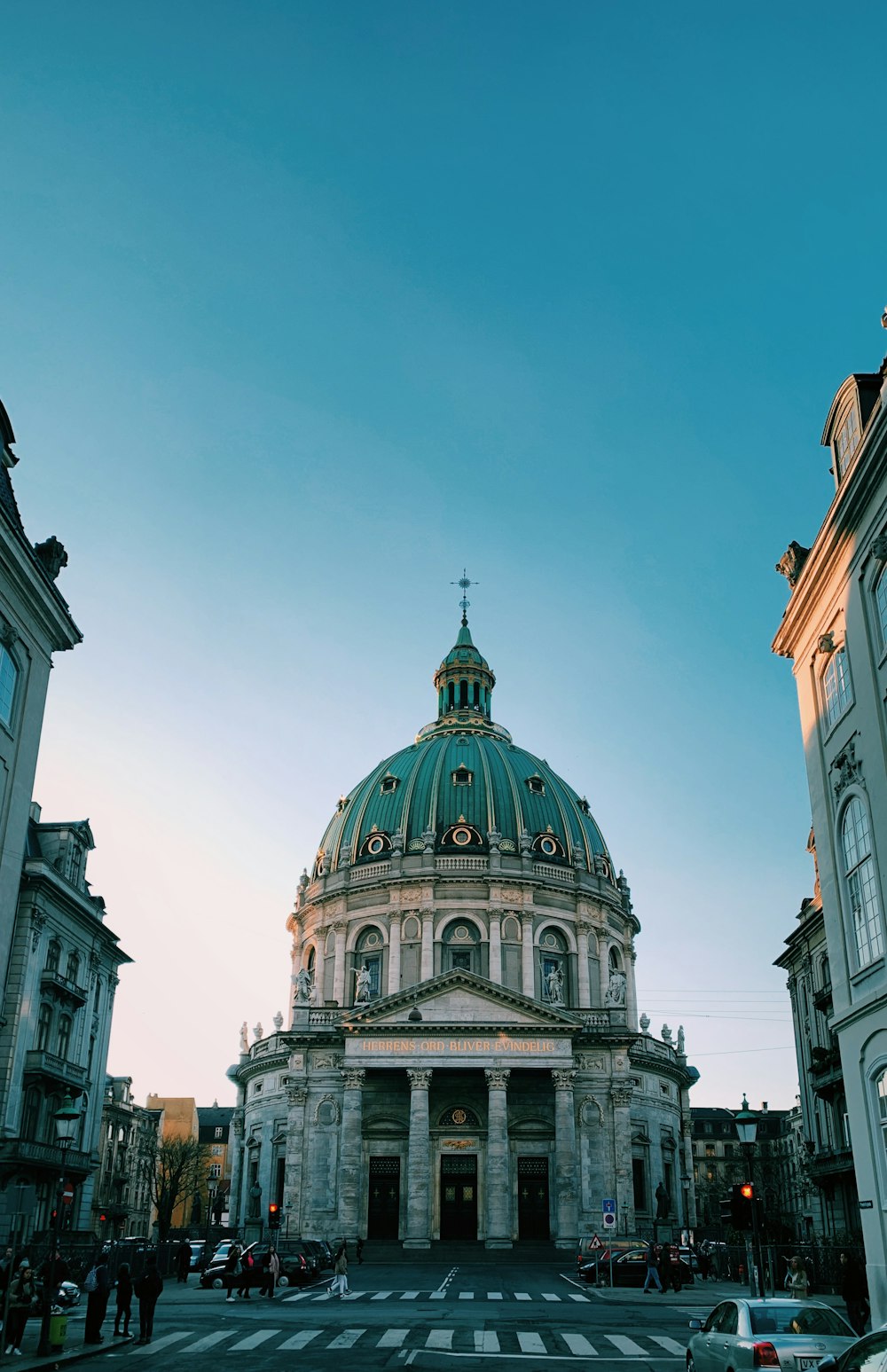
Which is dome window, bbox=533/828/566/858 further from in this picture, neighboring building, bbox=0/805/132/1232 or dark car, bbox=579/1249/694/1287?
dark car, bbox=579/1249/694/1287

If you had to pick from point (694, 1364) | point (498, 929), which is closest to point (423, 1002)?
point (498, 929)

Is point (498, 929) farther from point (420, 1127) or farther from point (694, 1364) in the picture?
point (694, 1364)

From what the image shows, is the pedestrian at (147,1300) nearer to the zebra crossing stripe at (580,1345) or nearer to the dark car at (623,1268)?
the zebra crossing stripe at (580,1345)

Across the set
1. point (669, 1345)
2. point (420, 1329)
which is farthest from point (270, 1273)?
point (669, 1345)

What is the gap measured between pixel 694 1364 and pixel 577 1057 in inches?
2066

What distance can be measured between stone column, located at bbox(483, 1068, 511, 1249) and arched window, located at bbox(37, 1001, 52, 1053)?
23.3 meters

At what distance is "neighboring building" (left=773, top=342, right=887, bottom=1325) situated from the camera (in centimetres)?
2444

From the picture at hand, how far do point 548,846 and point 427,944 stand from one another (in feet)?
36.3

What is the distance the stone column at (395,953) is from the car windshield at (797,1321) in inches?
2406

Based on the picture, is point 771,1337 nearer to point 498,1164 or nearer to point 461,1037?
point 498,1164

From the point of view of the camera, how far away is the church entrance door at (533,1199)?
209 feet

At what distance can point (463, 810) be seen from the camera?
81.9m

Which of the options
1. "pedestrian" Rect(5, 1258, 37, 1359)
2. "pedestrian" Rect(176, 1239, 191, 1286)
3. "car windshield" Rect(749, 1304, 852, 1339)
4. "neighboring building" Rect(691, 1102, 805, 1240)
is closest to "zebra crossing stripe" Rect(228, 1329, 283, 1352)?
"pedestrian" Rect(5, 1258, 37, 1359)

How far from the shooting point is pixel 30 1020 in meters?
48.5
